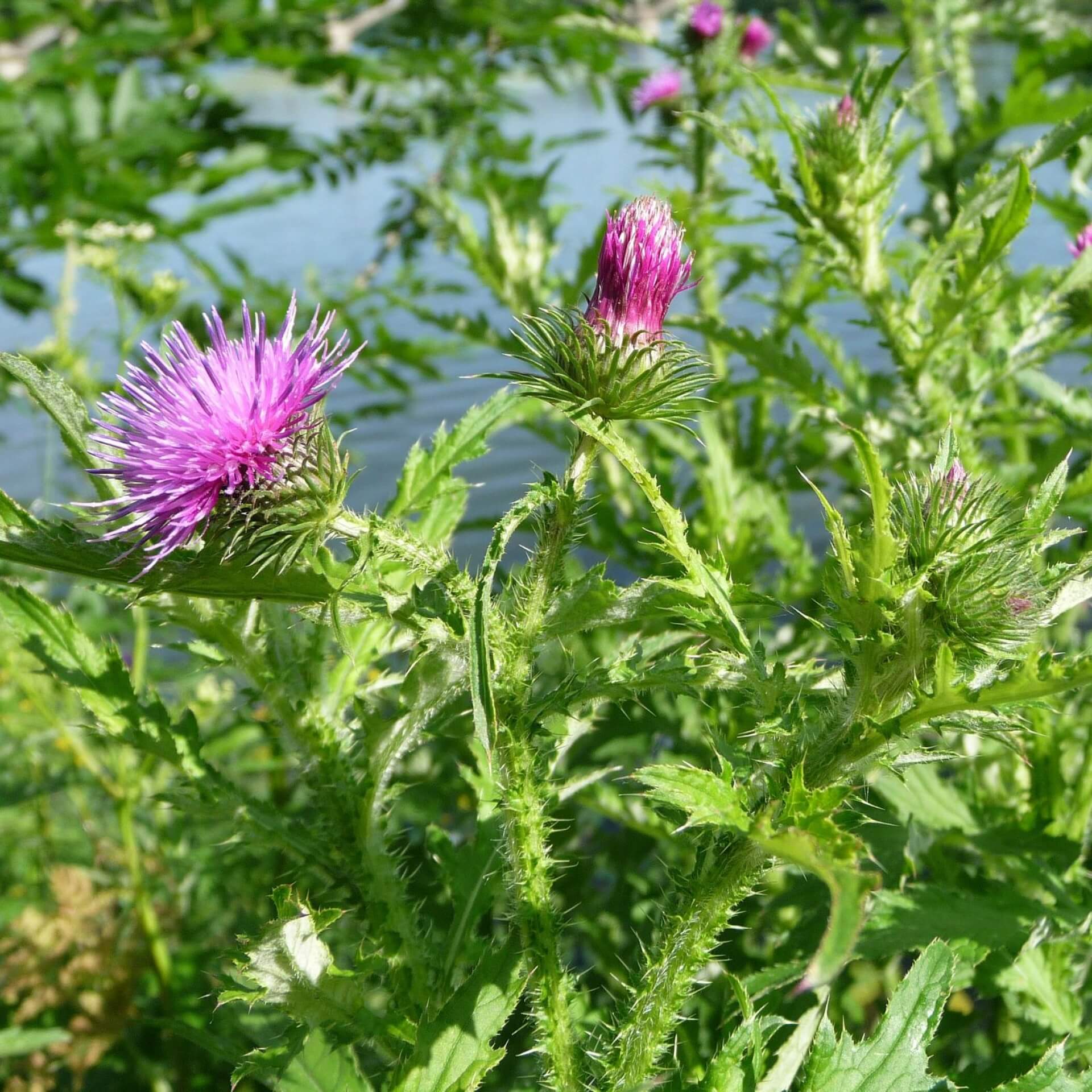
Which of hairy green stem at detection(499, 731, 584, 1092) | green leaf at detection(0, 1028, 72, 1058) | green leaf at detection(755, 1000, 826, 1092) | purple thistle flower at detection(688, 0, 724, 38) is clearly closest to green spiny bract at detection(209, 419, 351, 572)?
hairy green stem at detection(499, 731, 584, 1092)

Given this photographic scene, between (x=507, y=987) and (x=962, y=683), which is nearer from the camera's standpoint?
(x=962, y=683)

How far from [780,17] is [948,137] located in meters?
1.35

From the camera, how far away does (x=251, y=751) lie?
14.5 ft

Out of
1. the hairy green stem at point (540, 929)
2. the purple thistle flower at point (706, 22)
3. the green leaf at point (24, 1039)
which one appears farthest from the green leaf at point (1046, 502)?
the purple thistle flower at point (706, 22)

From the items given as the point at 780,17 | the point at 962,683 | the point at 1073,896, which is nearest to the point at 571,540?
the point at 962,683

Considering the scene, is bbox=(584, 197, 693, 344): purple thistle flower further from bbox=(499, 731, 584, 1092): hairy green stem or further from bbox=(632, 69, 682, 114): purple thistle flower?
bbox=(632, 69, 682, 114): purple thistle flower

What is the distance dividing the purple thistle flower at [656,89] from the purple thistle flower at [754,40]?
0.31 m

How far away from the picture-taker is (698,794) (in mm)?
1106

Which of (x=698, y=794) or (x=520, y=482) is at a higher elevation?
(x=698, y=794)

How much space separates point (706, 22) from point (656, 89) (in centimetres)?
51

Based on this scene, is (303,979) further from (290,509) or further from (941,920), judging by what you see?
(941,920)

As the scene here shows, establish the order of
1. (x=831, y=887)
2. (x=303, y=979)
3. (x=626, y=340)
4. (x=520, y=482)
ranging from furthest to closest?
(x=520, y=482), (x=626, y=340), (x=303, y=979), (x=831, y=887)

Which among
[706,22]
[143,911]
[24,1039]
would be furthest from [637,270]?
[706,22]

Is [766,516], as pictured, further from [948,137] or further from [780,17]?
[780,17]
